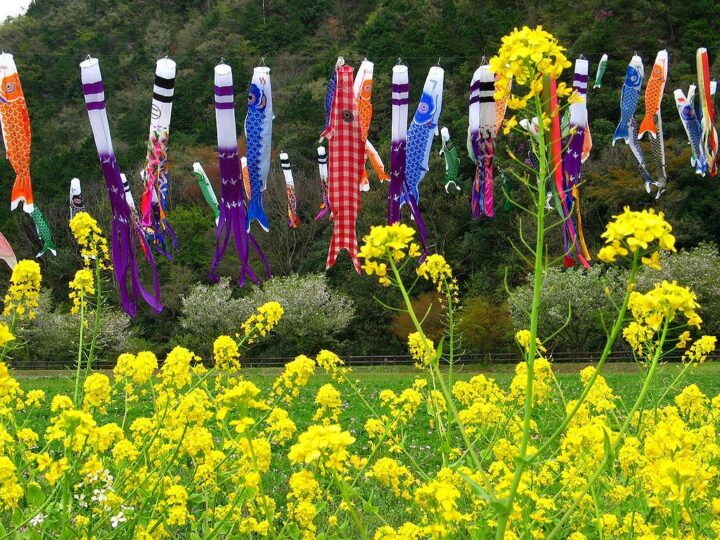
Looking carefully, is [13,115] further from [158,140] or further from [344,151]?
[344,151]

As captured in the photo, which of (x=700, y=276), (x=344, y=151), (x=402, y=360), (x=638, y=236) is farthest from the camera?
(x=402, y=360)

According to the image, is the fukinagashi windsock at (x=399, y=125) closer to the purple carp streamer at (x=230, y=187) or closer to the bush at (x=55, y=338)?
the purple carp streamer at (x=230, y=187)

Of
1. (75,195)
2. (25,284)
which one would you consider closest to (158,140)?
(25,284)

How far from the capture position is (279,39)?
3709 centimetres

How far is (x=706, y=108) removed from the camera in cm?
1013

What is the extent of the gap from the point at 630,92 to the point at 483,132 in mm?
2491

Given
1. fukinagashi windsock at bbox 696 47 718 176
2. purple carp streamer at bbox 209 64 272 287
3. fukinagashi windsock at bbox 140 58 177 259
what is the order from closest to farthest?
purple carp streamer at bbox 209 64 272 287, fukinagashi windsock at bbox 140 58 177 259, fukinagashi windsock at bbox 696 47 718 176

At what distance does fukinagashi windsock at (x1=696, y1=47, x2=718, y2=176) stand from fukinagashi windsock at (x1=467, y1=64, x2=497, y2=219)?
9.10 feet

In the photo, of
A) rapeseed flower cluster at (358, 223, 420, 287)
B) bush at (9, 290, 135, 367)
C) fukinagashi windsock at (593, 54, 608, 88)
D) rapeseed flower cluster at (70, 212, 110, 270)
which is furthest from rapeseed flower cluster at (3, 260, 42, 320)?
bush at (9, 290, 135, 367)

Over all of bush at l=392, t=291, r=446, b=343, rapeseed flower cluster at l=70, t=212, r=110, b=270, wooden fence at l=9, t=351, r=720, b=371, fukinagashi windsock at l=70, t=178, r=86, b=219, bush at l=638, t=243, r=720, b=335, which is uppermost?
rapeseed flower cluster at l=70, t=212, r=110, b=270

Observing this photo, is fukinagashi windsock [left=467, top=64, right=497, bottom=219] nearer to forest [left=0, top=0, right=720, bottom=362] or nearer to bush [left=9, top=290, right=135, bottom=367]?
forest [left=0, top=0, right=720, bottom=362]

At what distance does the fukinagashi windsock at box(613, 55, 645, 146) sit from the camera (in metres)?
9.31

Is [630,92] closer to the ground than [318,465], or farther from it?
farther from it

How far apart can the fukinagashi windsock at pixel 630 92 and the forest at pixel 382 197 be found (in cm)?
734
